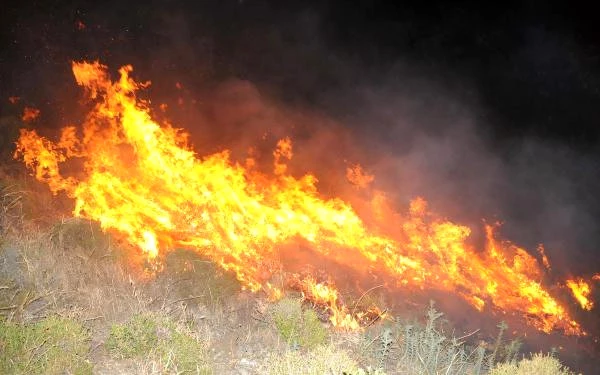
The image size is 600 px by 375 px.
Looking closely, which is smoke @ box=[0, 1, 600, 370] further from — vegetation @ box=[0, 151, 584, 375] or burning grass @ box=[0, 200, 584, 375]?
burning grass @ box=[0, 200, 584, 375]

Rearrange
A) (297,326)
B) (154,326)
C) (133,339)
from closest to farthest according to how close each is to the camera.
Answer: (133,339) < (154,326) < (297,326)

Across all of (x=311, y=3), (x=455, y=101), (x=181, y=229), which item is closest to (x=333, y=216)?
(x=181, y=229)

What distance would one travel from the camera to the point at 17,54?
1187 cm

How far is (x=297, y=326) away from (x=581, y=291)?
28.8 ft

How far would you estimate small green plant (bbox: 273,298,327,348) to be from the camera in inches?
241

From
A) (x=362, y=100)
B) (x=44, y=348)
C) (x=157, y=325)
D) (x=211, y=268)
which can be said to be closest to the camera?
(x=44, y=348)

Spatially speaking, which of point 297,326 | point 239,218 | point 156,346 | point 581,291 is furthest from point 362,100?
point 156,346

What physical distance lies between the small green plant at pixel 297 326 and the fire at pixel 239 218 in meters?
1.79

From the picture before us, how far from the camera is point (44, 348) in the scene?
14.5 ft

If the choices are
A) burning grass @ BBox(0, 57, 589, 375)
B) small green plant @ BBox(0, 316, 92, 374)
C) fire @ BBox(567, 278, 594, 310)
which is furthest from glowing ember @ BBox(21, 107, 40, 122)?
fire @ BBox(567, 278, 594, 310)

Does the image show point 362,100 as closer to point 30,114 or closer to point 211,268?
point 211,268

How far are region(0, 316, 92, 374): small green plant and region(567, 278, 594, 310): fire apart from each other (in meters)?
11.3

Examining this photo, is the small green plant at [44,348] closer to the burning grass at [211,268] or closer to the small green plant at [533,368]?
the burning grass at [211,268]

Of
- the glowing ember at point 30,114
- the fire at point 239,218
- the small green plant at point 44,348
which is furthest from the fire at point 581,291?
the glowing ember at point 30,114
